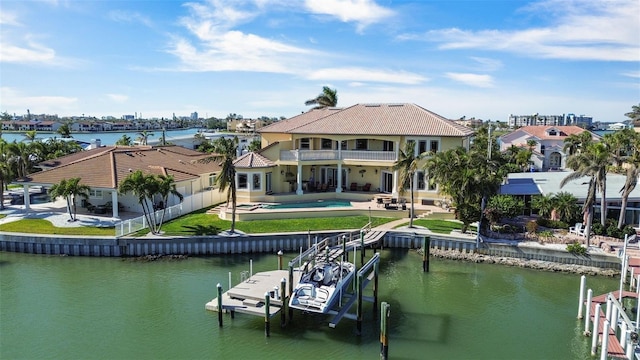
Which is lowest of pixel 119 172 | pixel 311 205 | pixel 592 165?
pixel 311 205

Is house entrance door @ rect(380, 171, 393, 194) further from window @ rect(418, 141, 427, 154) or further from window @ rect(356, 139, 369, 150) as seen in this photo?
window @ rect(418, 141, 427, 154)

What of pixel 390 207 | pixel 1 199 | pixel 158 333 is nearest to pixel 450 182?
pixel 390 207

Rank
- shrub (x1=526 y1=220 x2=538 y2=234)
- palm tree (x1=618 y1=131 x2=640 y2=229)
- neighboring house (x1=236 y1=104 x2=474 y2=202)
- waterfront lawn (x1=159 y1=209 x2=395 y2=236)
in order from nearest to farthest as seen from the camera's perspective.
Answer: palm tree (x1=618 y1=131 x2=640 y2=229) → shrub (x1=526 y1=220 x2=538 y2=234) → waterfront lawn (x1=159 y1=209 x2=395 y2=236) → neighboring house (x1=236 y1=104 x2=474 y2=202)

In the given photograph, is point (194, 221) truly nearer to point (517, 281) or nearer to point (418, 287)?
point (418, 287)

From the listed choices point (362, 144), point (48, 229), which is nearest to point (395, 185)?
point (362, 144)

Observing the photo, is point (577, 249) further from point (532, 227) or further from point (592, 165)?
point (592, 165)

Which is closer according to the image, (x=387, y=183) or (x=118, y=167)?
(x=118, y=167)

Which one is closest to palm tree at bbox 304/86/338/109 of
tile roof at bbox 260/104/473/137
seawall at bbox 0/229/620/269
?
tile roof at bbox 260/104/473/137
